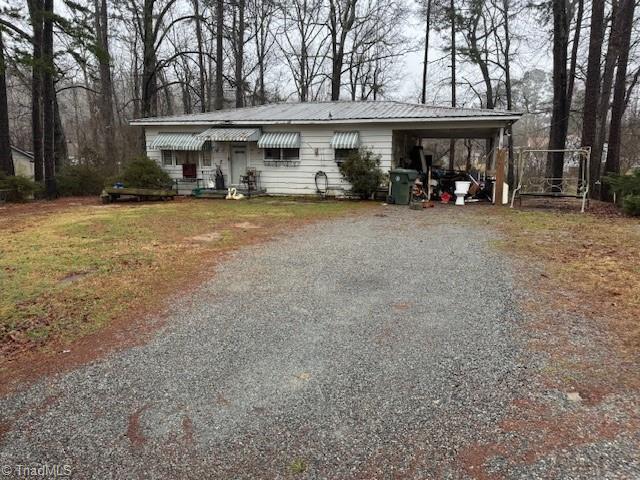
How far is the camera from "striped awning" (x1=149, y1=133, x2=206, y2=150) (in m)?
14.7

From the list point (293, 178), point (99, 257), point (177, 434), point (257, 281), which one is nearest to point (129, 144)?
point (293, 178)

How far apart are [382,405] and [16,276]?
16.1ft

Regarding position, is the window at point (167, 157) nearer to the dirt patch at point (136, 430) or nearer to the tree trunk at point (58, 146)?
the tree trunk at point (58, 146)

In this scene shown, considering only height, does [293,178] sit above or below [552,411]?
above

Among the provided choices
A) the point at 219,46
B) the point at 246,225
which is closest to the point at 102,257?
the point at 246,225

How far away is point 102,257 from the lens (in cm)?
603

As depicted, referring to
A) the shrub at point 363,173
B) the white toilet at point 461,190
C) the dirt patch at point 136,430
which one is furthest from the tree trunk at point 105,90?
the dirt patch at point 136,430

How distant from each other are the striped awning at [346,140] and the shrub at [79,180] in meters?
9.42

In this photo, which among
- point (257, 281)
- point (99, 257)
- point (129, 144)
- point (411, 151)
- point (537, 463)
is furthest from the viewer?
point (129, 144)

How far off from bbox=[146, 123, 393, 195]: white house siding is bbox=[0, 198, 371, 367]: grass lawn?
257cm

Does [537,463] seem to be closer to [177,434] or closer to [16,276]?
[177,434]

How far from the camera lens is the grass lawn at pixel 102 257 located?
3816 millimetres

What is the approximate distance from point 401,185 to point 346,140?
2670mm

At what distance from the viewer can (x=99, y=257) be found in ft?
19.8
